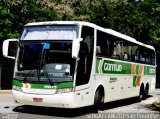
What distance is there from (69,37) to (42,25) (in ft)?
4.33

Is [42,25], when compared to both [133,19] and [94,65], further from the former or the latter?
[133,19]

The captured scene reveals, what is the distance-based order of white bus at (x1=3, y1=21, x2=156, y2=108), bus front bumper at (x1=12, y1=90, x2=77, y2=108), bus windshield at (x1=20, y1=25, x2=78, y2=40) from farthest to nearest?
bus windshield at (x1=20, y1=25, x2=78, y2=40) < white bus at (x1=3, y1=21, x2=156, y2=108) < bus front bumper at (x1=12, y1=90, x2=77, y2=108)

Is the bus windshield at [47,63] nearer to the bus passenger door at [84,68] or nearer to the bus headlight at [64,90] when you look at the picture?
the bus headlight at [64,90]

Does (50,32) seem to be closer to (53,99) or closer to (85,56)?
(85,56)

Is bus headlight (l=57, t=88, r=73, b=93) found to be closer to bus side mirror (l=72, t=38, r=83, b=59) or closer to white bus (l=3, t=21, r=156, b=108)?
white bus (l=3, t=21, r=156, b=108)

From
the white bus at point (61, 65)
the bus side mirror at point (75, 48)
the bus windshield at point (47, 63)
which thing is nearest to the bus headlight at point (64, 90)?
the white bus at point (61, 65)

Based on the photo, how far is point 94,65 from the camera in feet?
47.1

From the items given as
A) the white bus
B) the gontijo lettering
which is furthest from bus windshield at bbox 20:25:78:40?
the gontijo lettering

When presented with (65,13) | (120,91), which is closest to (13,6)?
(65,13)

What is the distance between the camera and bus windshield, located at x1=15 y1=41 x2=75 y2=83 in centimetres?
1295

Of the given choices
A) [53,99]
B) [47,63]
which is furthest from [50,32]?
[53,99]

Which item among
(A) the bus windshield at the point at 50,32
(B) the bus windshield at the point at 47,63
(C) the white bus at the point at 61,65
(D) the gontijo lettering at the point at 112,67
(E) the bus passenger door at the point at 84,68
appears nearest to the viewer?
(C) the white bus at the point at 61,65

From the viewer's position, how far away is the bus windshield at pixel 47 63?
12953 mm

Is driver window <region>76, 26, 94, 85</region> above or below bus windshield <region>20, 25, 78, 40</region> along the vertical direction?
below
